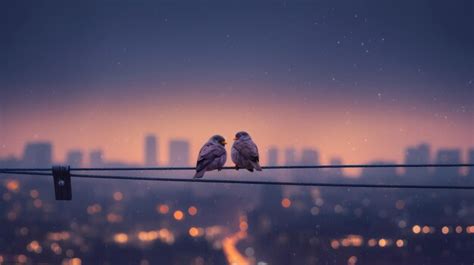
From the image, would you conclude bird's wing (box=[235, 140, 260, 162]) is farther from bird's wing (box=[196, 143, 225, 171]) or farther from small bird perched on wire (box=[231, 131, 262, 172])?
bird's wing (box=[196, 143, 225, 171])

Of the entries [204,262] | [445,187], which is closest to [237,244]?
[204,262]

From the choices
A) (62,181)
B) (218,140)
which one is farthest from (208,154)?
(62,181)

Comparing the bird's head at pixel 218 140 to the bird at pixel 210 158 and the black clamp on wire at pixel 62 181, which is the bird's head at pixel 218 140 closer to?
the bird at pixel 210 158

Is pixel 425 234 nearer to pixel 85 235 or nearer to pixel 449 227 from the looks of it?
pixel 449 227

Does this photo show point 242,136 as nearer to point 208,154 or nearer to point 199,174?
point 208,154

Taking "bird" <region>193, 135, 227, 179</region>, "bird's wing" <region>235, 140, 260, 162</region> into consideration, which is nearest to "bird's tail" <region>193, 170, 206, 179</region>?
"bird" <region>193, 135, 227, 179</region>

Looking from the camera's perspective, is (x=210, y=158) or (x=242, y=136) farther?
(x=242, y=136)
